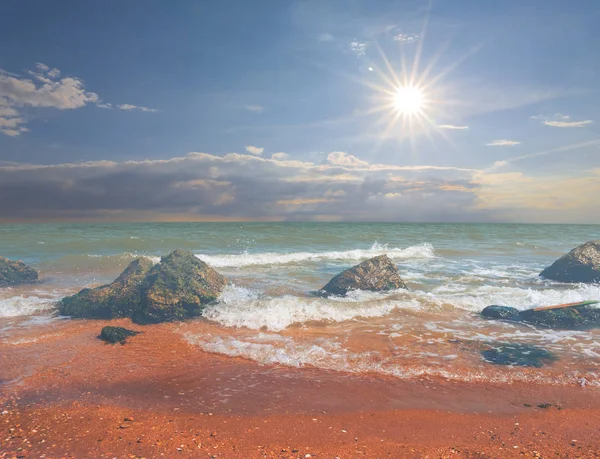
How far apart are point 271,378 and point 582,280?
1440cm

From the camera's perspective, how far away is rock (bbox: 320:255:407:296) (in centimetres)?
1191

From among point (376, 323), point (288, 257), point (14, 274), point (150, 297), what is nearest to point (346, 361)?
point (376, 323)

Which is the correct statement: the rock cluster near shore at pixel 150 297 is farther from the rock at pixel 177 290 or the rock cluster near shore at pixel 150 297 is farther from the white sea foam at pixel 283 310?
the white sea foam at pixel 283 310

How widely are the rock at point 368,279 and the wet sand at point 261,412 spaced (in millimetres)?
5722

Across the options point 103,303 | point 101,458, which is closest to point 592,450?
point 101,458

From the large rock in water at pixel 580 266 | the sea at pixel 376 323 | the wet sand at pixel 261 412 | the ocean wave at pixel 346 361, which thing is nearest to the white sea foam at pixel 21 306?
the sea at pixel 376 323

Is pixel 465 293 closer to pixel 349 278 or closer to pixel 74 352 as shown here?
pixel 349 278

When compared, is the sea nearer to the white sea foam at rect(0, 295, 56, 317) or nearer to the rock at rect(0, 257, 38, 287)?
the white sea foam at rect(0, 295, 56, 317)

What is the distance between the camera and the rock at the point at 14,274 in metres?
13.8

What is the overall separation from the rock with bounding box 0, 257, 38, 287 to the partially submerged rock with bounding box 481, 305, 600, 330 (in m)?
15.9

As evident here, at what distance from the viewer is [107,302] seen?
961 centimetres

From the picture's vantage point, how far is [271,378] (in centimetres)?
594

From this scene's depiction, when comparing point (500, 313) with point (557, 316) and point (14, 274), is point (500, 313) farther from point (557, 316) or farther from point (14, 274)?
point (14, 274)

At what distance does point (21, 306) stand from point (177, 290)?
4.24 metres
